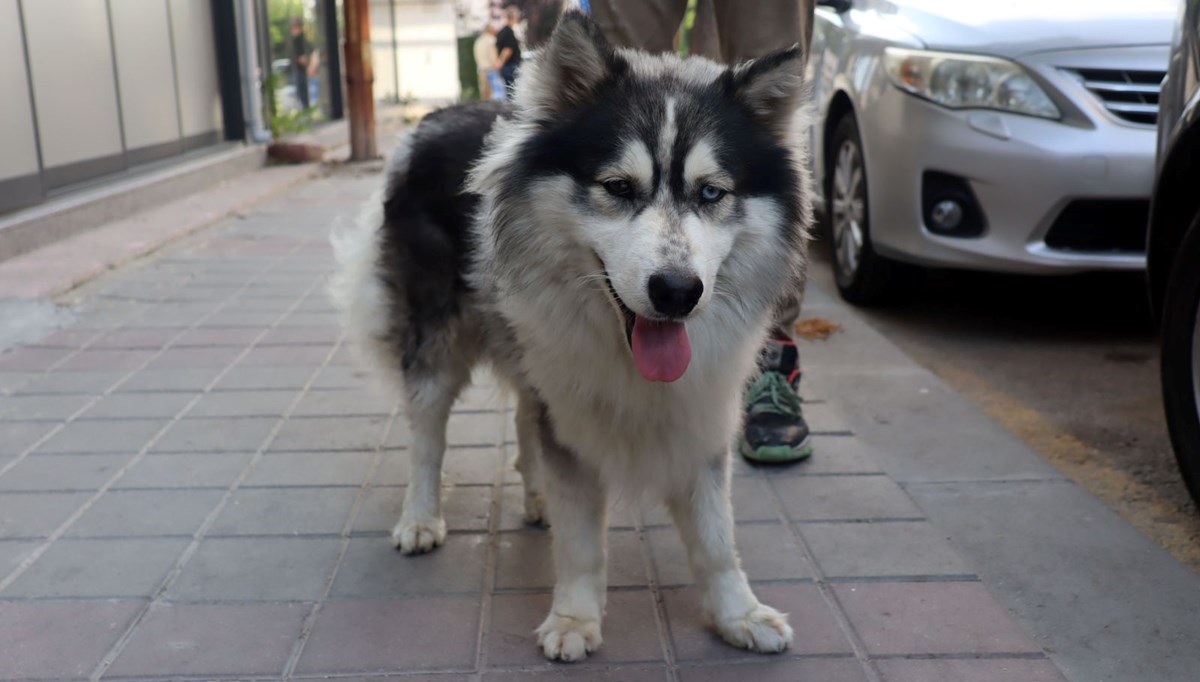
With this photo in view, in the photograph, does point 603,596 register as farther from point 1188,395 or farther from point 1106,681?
point 1188,395

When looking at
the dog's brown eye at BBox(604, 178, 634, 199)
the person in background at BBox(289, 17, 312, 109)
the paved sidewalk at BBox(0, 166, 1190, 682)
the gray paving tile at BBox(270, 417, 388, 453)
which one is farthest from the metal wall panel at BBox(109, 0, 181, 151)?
the dog's brown eye at BBox(604, 178, 634, 199)

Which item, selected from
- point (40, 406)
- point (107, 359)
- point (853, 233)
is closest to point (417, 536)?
point (40, 406)

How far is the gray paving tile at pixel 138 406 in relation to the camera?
387 centimetres

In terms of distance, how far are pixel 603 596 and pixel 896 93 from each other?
333 cm

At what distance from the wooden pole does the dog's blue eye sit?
9968 mm

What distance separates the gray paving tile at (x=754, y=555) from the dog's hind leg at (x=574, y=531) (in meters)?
0.30

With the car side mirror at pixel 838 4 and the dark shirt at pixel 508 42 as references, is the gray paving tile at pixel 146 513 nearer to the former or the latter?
the car side mirror at pixel 838 4

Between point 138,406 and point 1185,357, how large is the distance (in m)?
3.60

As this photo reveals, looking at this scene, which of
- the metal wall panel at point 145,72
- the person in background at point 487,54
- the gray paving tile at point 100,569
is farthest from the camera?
the person in background at point 487,54

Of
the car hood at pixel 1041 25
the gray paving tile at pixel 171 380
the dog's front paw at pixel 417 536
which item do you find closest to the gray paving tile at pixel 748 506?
the dog's front paw at pixel 417 536

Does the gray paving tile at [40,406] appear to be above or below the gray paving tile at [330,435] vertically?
above

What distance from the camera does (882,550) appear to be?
9.37 feet

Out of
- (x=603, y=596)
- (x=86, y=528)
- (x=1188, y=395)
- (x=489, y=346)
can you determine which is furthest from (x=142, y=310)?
(x=1188, y=395)

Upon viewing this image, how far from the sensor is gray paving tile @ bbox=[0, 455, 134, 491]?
327cm
